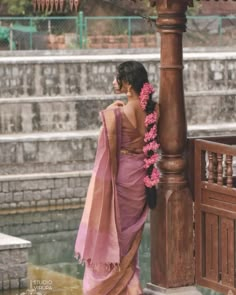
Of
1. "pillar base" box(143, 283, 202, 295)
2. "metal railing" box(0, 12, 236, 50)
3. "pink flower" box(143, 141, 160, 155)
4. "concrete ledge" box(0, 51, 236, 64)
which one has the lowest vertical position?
"pillar base" box(143, 283, 202, 295)

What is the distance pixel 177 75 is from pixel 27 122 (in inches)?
508

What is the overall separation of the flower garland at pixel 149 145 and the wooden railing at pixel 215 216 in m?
0.32

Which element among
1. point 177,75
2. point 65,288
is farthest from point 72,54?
point 177,75

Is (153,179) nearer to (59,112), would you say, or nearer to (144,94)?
(144,94)

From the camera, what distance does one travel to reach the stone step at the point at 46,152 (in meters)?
19.4

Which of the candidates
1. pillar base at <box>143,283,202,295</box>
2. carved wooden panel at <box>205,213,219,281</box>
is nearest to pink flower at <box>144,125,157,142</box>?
carved wooden panel at <box>205,213,219,281</box>

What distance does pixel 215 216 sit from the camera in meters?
7.07

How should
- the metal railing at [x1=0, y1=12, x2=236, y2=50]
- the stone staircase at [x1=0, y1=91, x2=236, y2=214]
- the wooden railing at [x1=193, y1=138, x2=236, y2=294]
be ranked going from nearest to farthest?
the wooden railing at [x1=193, y1=138, x2=236, y2=294] → the stone staircase at [x1=0, y1=91, x2=236, y2=214] → the metal railing at [x1=0, y1=12, x2=236, y2=50]

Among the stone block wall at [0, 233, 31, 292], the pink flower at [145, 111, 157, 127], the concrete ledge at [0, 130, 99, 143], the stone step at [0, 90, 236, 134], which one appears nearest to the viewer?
the pink flower at [145, 111, 157, 127]

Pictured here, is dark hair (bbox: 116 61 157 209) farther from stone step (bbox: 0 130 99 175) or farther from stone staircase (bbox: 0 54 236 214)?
stone step (bbox: 0 130 99 175)

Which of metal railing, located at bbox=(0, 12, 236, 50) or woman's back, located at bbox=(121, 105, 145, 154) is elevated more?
metal railing, located at bbox=(0, 12, 236, 50)

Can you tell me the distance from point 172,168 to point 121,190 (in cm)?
38

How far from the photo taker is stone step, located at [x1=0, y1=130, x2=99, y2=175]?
63.7ft

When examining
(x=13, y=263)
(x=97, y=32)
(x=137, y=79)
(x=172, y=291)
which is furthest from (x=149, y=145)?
(x=97, y=32)
